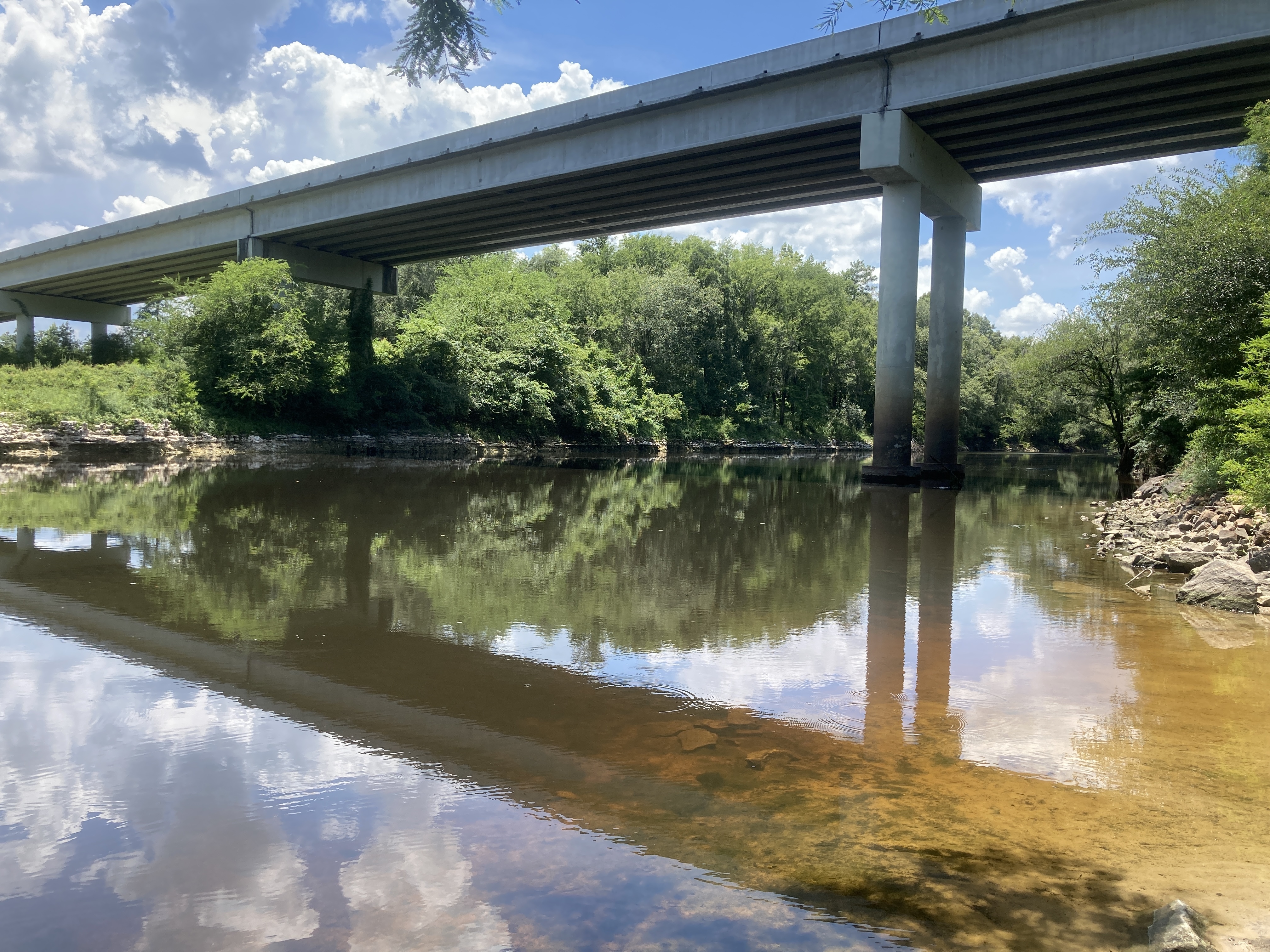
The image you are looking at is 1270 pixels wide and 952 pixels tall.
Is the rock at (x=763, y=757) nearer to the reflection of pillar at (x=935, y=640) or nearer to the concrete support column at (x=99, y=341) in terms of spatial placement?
the reflection of pillar at (x=935, y=640)

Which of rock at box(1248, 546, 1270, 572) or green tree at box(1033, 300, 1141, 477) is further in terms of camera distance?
green tree at box(1033, 300, 1141, 477)

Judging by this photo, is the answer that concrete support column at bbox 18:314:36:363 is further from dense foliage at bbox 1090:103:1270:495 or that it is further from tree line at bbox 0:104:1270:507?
dense foliage at bbox 1090:103:1270:495

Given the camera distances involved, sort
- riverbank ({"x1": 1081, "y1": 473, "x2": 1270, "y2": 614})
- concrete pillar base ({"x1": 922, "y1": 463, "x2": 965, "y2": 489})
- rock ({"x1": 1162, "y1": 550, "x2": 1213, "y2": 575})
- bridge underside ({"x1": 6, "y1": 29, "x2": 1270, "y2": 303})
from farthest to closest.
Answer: concrete pillar base ({"x1": 922, "y1": 463, "x2": 965, "y2": 489}) → bridge underside ({"x1": 6, "y1": 29, "x2": 1270, "y2": 303}) → rock ({"x1": 1162, "y1": 550, "x2": 1213, "y2": 575}) → riverbank ({"x1": 1081, "y1": 473, "x2": 1270, "y2": 614})

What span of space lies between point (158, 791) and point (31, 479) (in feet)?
70.5

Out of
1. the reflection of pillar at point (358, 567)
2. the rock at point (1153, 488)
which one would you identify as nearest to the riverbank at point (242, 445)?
the reflection of pillar at point (358, 567)

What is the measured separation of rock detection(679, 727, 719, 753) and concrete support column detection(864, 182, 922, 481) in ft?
80.3

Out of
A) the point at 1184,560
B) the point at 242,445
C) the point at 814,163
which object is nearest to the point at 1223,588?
the point at 1184,560

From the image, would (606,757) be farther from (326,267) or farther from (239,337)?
(326,267)

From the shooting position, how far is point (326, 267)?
157 feet

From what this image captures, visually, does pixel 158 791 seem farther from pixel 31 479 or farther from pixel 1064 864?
pixel 31 479

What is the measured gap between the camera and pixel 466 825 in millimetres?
3527

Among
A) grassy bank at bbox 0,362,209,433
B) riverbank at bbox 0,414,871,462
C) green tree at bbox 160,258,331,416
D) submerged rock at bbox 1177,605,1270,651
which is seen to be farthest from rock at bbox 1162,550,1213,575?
green tree at bbox 160,258,331,416

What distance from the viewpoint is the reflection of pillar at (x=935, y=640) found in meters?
5.00

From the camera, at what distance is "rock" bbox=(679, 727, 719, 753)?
4.57 m
